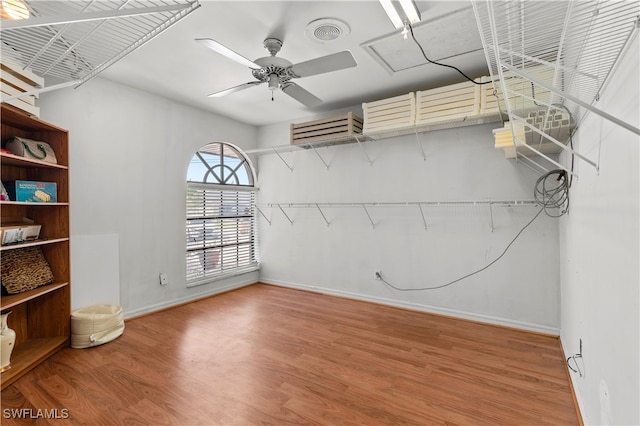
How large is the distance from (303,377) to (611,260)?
1.93 meters

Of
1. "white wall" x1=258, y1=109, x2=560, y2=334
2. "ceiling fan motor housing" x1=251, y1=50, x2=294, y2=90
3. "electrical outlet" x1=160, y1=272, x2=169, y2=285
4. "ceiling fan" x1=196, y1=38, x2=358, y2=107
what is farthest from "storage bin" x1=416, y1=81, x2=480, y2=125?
"electrical outlet" x1=160, y1=272, x2=169, y2=285

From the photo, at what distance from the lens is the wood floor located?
182 centimetres

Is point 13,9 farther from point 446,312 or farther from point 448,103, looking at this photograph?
point 446,312

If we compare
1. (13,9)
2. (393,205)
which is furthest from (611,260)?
(13,9)

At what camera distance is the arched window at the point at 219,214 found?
423 centimetres

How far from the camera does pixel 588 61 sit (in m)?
1.11

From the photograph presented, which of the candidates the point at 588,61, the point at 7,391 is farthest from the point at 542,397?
the point at 7,391

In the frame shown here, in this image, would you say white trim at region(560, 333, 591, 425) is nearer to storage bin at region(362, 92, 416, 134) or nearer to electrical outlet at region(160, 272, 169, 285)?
storage bin at region(362, 92, 416, 134)

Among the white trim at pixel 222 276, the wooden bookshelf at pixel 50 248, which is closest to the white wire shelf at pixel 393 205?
the white trim at pixel 222 276

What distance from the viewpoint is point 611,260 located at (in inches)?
46.5

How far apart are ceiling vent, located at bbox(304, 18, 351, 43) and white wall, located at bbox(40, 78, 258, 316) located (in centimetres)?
234

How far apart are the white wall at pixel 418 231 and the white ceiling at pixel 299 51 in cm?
77

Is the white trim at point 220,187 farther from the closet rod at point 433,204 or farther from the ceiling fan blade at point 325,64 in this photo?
the ceiling fan blade at point 325,64

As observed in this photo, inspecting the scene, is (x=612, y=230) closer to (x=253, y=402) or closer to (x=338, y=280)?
(x=253, y=402)
